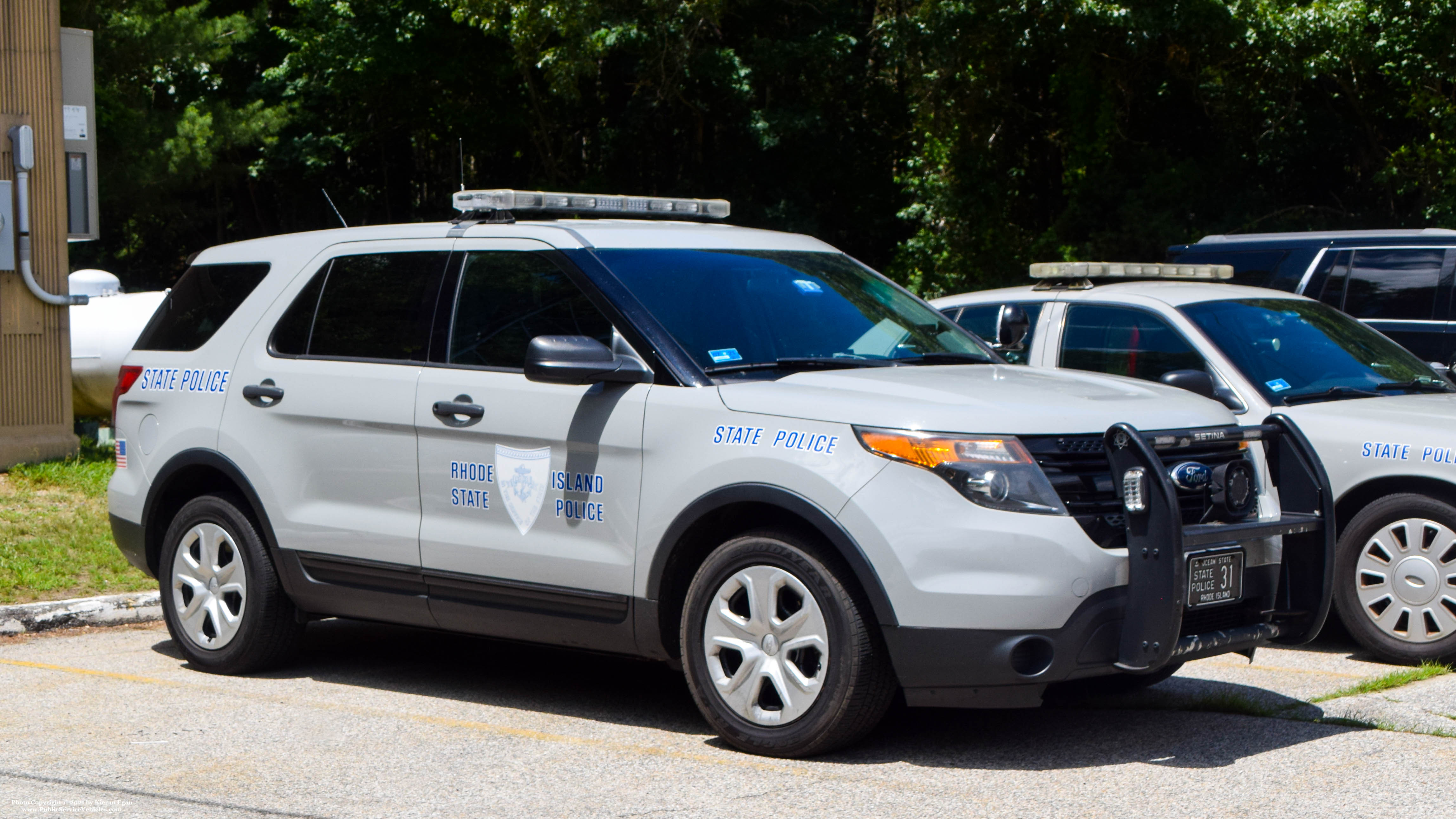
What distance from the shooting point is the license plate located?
5.04 m

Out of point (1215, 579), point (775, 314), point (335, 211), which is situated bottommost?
point (1215, 579)

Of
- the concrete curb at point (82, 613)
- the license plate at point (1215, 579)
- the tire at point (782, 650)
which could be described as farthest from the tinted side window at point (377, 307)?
the license plate at point (1215, 579)

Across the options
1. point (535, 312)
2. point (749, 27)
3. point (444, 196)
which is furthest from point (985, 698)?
point (444, 196)

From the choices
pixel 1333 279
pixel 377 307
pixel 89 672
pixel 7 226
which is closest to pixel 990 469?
pixel 377 307

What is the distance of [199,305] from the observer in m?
7.15

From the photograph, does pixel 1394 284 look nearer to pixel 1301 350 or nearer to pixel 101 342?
pixel 1301 350

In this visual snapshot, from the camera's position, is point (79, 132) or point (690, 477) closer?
point (690, 477)

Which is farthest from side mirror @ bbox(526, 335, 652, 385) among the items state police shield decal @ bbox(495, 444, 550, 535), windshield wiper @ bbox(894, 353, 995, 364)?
windshield wiper @ bbox(894, 353, 995, 364)

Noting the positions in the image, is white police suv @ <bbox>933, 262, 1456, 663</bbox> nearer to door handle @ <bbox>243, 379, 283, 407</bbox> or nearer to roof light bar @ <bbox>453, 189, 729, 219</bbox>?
roof light bar @ <bbox>453, 189, 729, 219</bbox>

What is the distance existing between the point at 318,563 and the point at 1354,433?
4527mm

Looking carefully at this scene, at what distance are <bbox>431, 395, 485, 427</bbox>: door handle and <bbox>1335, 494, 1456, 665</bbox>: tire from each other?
373 cm

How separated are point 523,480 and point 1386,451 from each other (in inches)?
151

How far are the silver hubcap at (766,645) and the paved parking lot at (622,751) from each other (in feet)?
0.66

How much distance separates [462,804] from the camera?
185 inches
